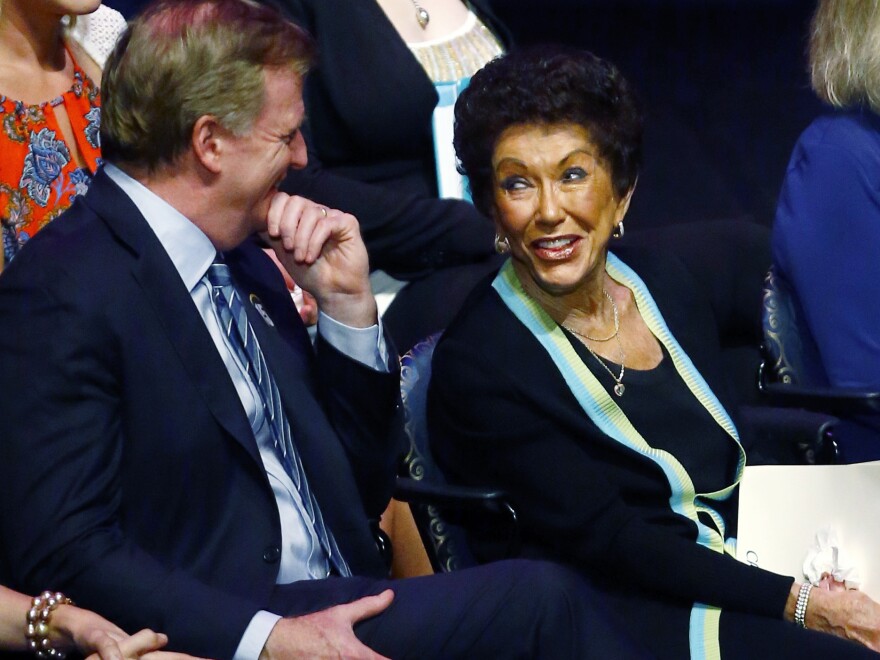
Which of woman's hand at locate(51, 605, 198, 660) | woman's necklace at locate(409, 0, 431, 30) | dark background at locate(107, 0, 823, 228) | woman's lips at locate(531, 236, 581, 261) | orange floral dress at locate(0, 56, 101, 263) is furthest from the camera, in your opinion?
dark background at locate(107, 0, 823, 228)

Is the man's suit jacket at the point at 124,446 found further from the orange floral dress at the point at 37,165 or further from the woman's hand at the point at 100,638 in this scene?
the orange floral dress at the point at 37,165

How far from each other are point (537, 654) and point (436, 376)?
0.55 metres

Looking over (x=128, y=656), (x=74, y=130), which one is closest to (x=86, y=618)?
(x=128, y=656)

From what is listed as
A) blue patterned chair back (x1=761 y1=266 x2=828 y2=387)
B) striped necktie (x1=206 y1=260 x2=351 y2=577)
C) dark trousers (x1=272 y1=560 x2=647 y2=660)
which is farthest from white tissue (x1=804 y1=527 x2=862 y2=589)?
striped necktie (x1=206 y1=260 x2=351 y2=577)

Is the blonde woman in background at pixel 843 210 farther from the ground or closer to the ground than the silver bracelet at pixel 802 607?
farther from the ground

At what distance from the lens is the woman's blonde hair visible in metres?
2.53

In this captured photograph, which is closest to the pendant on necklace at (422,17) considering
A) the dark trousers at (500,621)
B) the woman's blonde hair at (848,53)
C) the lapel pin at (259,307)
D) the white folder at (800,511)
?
the woman's blonde hair at (848,53)

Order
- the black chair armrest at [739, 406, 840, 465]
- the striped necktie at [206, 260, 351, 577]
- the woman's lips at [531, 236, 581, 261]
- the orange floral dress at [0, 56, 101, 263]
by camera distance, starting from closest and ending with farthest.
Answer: the striped necktie at [206, 260, 351, 577], the woman's lips at [531, 236, 581, 261], the orange floral dress at [0, 56, 101, 263], the black chair armrest at [739, 406, 840, 465]

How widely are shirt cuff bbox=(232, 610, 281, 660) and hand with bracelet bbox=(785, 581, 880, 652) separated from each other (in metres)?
0.77

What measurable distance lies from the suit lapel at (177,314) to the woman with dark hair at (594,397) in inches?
16.7

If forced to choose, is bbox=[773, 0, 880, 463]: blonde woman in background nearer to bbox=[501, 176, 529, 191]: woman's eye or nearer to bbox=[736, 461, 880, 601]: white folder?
bbox=[736, 461, 880, 601]: white folder

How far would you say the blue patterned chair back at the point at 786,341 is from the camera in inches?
106

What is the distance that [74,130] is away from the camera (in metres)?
2.59

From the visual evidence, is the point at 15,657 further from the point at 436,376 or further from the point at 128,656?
the point at 436,376
